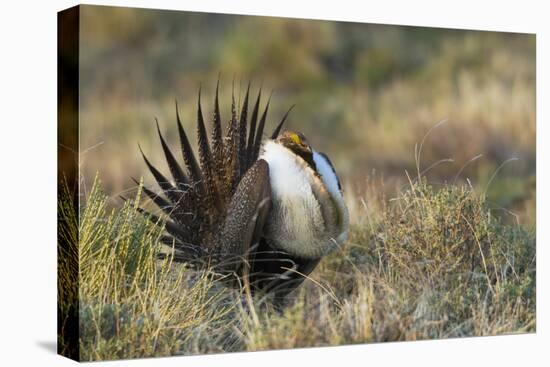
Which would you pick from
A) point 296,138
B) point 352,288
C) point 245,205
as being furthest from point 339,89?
point 352,288

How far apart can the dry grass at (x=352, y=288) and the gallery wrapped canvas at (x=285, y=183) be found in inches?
0.5

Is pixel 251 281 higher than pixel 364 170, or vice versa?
pixel 364 170

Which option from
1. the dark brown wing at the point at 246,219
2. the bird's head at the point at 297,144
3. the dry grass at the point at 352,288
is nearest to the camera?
the dry grass at the point at 352,288

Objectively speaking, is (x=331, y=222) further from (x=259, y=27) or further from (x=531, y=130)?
(x=531, y=130)

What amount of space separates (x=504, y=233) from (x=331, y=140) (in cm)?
148

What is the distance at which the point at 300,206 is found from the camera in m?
7.70

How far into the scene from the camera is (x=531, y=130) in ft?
29.2

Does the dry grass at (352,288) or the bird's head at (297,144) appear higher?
the bird's head at (297,144)

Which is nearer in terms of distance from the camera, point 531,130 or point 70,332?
point 70,332

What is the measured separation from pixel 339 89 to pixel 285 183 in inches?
38.7

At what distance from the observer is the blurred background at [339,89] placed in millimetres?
7465

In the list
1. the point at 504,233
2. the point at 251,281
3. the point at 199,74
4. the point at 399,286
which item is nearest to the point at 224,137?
the point at 199,74

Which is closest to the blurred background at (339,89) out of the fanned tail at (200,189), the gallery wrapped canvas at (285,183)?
the gallery wrapped canvas at (285,183)

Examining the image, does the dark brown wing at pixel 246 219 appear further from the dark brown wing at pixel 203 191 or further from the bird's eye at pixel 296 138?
the bird's eye at pixel 296 138
